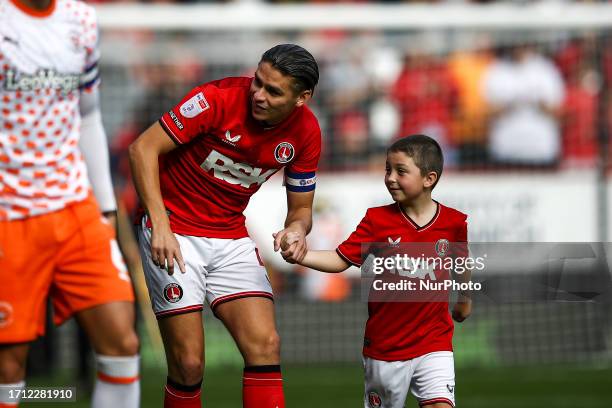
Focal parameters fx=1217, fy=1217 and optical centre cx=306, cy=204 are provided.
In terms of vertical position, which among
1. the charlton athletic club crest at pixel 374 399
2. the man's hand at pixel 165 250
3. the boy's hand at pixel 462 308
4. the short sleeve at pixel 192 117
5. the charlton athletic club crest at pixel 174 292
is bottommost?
the charlton athletic club crest at pixel 374 399

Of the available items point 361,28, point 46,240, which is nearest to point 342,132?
point 361,28

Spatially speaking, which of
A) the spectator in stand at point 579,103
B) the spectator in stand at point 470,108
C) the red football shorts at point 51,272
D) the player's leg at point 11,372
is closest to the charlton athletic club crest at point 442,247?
the red football shorts at point 51,272

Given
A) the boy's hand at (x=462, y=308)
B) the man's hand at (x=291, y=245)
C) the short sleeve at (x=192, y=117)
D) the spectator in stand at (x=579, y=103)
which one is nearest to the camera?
the man's hand at (x=291, y=245)

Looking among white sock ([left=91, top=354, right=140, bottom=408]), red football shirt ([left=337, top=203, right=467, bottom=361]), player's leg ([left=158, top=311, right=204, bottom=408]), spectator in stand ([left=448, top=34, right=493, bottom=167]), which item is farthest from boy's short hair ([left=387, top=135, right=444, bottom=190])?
spectator in stand ([left=448, top=34, right=493, bottom=167])

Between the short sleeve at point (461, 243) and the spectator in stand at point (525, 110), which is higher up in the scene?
the spectator in stand at point (525, 110)

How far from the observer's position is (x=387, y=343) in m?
5.65

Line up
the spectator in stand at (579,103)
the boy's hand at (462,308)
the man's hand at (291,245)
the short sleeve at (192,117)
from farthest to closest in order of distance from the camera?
the spectator in stand at (579,103) → the boy's hand at (462,308) → the short sleeve at (192,117) → the man's hand at (291,245)

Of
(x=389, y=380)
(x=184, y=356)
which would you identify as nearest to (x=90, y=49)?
(x=184, y=356)

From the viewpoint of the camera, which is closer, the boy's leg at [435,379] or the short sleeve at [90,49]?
the short sleeve at [90,49]

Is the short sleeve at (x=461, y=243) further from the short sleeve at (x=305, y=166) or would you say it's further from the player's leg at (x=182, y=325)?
the player's leg at (x=182, y=325)

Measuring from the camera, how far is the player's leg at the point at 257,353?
18.8 ft

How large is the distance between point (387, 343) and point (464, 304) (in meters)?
0.41

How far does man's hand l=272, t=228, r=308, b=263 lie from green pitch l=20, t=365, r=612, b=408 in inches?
159

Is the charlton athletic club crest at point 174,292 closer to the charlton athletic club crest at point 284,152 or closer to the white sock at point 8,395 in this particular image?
the charlton athletic club crest at point 284,152
